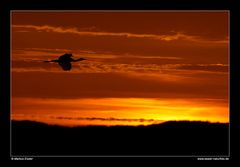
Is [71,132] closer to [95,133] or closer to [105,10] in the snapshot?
[95,133]

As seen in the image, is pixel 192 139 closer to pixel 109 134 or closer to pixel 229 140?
pixel 229 140

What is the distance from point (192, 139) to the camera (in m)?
10.0

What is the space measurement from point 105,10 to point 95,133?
69.2 inches

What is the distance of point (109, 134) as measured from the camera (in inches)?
389

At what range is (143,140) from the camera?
32.8ft

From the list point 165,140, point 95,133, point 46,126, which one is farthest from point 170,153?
point 46,126

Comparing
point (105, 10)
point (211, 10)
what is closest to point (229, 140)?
point (211, 10)

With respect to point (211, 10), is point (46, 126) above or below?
below

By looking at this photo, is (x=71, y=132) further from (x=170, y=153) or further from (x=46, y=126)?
(x=170, y=153)

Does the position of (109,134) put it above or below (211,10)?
below

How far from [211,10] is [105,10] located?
150cm

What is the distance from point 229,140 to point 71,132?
88.5 inches

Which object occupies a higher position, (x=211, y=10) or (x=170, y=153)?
(x=211, y=10)

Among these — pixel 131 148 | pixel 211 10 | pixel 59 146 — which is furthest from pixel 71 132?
pixel 211 10
